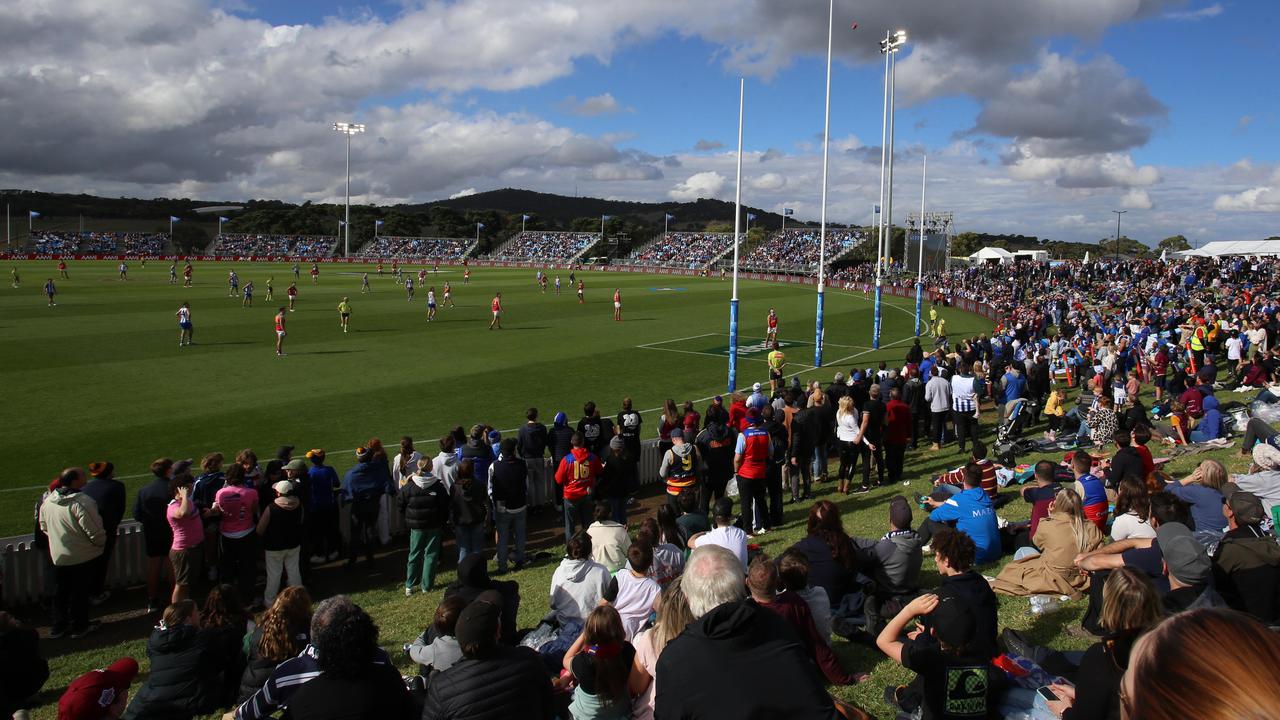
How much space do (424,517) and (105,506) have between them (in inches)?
142

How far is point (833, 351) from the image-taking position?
108ft

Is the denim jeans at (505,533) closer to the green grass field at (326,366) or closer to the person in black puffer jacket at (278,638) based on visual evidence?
the person in black puffer jacket at (278,638)

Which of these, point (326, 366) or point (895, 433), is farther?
point (326, 366)

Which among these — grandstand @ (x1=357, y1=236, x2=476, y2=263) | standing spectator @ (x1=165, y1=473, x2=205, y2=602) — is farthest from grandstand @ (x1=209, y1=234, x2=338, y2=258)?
standing spectator @ (x1=165, y1=473, x2=205, y2=602)

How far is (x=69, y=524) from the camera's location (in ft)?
27.5

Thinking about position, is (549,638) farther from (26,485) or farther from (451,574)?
(26,485)

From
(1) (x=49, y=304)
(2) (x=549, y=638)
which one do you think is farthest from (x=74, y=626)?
(1) (x=49, y=304)

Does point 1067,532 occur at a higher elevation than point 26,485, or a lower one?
higher

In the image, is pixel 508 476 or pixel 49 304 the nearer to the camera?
pixel 508 476

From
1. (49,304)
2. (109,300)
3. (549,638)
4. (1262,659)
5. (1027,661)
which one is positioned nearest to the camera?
(1262,659)

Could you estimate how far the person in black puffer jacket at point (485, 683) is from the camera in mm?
3773

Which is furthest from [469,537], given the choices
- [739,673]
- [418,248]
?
[418,248]

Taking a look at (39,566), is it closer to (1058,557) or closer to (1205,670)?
(1058,557)

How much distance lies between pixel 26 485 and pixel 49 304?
114ft
